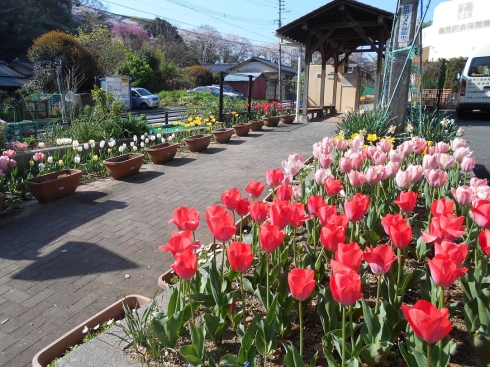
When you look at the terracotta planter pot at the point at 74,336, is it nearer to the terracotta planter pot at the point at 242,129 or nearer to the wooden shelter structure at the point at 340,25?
the terracotta planter pot at the point at 242,129

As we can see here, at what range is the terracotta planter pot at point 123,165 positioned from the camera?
633cm

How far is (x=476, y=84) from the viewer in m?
14.6

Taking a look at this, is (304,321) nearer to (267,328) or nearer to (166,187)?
(267,328)

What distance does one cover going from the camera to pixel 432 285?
174cm

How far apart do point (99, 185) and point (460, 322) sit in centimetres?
536

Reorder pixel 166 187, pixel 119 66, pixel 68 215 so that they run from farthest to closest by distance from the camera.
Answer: pixel 119 66 → pixel 166 187 → pixel 68 215

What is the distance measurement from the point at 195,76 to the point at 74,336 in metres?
41.4

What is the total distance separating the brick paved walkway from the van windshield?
491 inches

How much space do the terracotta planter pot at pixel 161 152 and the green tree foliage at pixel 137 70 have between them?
2725 cm

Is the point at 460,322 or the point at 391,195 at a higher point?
the point at 391,195

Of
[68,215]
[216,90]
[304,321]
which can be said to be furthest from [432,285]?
[216,90]

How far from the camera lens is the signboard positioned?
5746 millimetres

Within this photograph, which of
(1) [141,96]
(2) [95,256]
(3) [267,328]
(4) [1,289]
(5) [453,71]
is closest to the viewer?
(3) [267,328]

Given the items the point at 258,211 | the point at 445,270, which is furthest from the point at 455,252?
the point at 258,211
